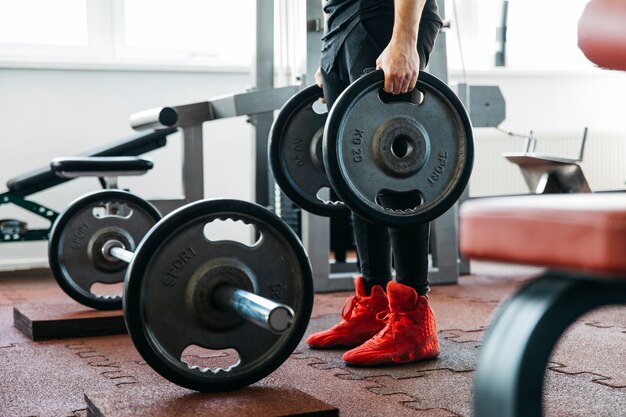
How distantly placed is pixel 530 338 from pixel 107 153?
3.31m

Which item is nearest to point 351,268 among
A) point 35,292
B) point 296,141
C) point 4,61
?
point 35,292

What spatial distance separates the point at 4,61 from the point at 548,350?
4016mm

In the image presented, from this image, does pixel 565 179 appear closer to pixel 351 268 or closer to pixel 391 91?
pixel 351 268

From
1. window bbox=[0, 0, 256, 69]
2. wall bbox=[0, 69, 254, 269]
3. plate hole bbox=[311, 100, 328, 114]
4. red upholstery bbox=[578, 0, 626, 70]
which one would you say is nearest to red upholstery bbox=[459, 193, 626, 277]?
red upholstery bbox=[578, 0, 626, 70]

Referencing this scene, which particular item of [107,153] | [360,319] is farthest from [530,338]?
[107,153]

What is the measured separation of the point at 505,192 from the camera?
5.55m

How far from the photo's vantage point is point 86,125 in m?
4.57

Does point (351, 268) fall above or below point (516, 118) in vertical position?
below

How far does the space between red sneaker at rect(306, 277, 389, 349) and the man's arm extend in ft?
1.83

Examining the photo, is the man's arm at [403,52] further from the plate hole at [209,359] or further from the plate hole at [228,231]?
the plate hole at [228,231]

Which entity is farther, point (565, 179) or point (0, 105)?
point (0, 105)

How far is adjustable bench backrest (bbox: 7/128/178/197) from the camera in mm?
3975

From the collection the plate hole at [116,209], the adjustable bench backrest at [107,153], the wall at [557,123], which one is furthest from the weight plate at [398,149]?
the wall at [557,123]

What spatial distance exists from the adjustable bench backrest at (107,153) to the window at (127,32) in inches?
28.7
